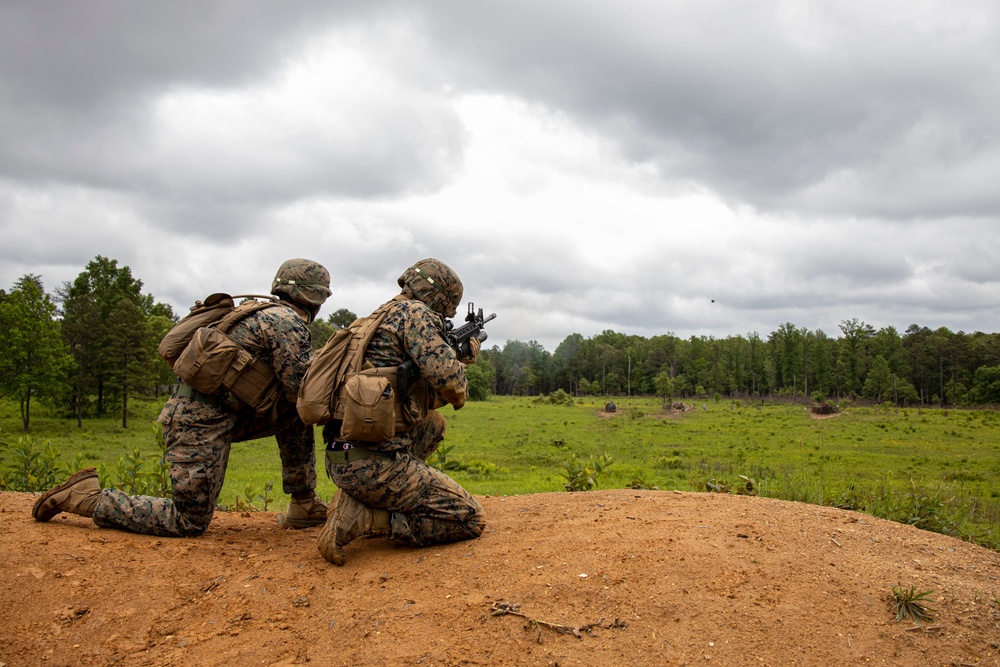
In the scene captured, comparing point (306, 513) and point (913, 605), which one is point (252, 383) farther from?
point (913, 605)

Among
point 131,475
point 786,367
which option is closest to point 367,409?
point 131,475

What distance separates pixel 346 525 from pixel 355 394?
0.94 meters

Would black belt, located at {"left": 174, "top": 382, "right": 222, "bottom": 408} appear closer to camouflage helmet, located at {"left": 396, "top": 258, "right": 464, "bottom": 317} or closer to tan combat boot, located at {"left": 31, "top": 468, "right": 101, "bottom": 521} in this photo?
tan combat boot, located at {"left": 31, "top": 468, "right": 101, "bottom": 521}

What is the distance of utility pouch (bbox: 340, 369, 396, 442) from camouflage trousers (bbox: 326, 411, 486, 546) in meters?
0.26

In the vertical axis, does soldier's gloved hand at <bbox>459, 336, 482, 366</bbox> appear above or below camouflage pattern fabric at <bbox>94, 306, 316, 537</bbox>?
above

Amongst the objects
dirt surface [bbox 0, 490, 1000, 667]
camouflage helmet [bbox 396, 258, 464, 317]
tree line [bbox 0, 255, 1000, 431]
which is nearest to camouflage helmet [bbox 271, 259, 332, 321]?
camouflage helmet [bbox 396, 258, 464, 317]

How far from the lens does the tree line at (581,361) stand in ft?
88.9

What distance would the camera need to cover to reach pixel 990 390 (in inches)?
2386

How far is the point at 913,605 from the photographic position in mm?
3361

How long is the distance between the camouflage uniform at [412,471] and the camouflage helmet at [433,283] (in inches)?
10.7

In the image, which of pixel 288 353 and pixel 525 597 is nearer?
pixel 525 597

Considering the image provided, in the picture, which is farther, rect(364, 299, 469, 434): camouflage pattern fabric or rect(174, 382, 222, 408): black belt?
rect(174, 382, 222, 408): black belt

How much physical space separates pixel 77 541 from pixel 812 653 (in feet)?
15.0

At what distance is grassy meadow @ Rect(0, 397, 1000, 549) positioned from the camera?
7.52 metres
